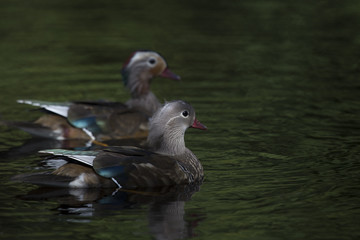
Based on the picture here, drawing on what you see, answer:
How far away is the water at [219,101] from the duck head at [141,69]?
862mm

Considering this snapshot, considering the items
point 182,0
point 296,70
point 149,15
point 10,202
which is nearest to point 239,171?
point 10,202

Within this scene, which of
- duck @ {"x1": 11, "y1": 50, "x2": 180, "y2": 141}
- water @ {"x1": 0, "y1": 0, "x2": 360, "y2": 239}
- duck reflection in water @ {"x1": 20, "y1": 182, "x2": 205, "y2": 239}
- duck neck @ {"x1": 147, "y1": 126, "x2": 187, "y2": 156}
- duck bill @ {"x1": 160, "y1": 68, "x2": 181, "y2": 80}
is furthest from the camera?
duck bill @ {"x1": 160, "y1": 68, "x2": 181, "y2": 80}

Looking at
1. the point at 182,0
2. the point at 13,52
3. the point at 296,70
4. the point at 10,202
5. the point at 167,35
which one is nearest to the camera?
the point at 10,202

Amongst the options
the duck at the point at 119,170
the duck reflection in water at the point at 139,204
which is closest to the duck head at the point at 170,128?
the duck at the point at 119,170

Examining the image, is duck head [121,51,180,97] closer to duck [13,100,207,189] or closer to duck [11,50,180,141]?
duck [11,50,180,141]

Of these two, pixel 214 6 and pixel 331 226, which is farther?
pixel 214 6

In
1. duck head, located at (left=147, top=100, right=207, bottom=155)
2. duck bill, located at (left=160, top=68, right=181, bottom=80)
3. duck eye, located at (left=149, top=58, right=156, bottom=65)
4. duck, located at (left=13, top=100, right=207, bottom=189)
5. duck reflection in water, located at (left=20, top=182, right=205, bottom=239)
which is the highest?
duck eye, located at (left=149, top=58, right=156, bottom=65)

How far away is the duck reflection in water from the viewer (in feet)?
24.7

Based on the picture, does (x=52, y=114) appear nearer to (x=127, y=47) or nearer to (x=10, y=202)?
(x=10, y=202)

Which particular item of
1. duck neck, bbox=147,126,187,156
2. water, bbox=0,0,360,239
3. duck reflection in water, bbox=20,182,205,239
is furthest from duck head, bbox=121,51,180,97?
duck reflection in water, bbox=20,182,205,239

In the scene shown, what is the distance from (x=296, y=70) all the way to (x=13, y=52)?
564cm

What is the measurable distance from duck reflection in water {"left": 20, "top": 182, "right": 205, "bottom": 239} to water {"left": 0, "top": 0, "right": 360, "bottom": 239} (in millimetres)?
21

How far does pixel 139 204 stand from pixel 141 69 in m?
4.43

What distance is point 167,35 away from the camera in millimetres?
17500
